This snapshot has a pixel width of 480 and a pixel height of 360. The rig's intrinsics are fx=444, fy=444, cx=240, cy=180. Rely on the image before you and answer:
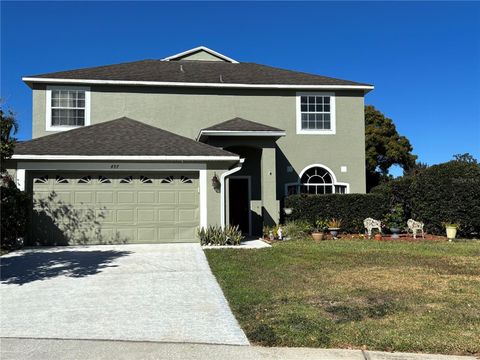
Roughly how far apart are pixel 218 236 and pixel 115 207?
11.6 ft

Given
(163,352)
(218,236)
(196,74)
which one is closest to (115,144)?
(218,236)

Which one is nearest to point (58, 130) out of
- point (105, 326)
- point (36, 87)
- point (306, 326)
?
point (36, 87)

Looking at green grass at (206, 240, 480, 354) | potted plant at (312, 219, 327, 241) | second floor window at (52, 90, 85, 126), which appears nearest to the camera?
green grass at (206, 240, 480, 354)

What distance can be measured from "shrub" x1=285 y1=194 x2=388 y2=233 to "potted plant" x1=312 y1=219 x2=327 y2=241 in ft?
0.79

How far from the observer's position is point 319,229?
16.9m

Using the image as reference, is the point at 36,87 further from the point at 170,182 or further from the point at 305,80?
the point at 305,80

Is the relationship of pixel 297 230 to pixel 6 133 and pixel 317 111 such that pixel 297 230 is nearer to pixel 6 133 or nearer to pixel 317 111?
pixel 317 111

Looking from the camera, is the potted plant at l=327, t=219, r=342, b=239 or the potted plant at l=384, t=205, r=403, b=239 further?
the potted plant at l=384, t=205, r=403, b=239

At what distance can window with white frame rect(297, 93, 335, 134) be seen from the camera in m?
20.1

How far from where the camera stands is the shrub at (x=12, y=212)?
1254cm

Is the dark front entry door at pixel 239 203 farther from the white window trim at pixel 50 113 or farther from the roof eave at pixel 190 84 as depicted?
the white window trim at pixel 50 113

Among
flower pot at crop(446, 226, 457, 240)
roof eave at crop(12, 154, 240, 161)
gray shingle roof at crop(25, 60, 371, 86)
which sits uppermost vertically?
gray shingle roof at crop(25, 60, 371, 86)

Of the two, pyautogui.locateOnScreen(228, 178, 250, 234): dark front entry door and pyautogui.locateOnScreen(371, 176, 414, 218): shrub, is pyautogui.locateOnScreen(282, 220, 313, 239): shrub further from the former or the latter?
pyautogui.locateOnScreen(371, 176, 414, 218): shrub

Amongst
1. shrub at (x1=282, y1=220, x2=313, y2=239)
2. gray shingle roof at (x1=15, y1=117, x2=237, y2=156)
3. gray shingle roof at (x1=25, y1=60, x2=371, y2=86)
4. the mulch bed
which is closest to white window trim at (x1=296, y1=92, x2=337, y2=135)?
gray shingle roof at (x1=25, y1=60, x2=371, y2=86)
